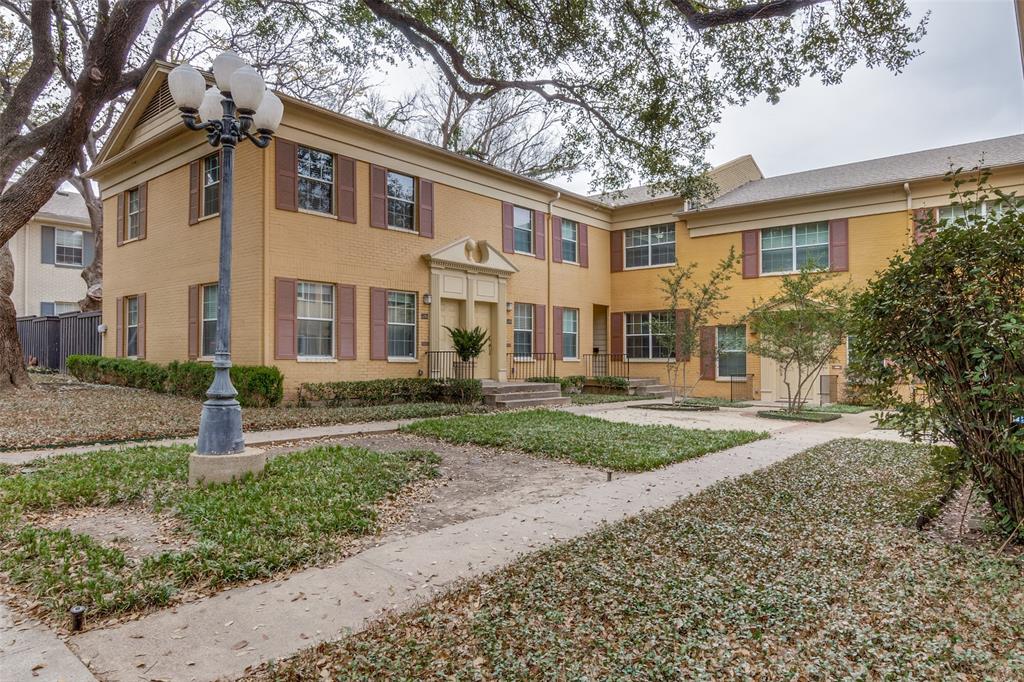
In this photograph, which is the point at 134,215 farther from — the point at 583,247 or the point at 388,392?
the point at 583,247

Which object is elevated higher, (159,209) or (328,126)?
(328,126)

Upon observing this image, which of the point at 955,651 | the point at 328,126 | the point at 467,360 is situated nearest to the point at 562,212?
the point at 467,360

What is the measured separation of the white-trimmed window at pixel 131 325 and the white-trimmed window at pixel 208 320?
3.45 meters

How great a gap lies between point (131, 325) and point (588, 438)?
1279 cm

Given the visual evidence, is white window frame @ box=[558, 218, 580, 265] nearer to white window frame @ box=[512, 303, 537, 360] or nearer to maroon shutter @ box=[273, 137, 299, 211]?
white window frame @ box=[512, 303, 537, 360]

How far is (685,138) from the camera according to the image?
1168 cm

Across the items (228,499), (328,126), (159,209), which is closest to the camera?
(228,499)

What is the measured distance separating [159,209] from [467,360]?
8121 millimetres

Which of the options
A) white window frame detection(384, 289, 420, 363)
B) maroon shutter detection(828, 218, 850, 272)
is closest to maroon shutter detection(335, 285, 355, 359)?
white window frame detection(384, 289, 420, 363)

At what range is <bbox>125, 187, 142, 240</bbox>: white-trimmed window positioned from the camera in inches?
580

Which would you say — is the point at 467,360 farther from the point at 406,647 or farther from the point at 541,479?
the point at 406,647

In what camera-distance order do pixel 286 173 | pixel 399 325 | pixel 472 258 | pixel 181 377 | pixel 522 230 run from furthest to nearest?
pixel 522 230
pixel 472 258
pixel 399 325
pixel 181 377
pixel 286 173

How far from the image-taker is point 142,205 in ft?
47.4

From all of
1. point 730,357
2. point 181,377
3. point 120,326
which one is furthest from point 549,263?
point 120,326
